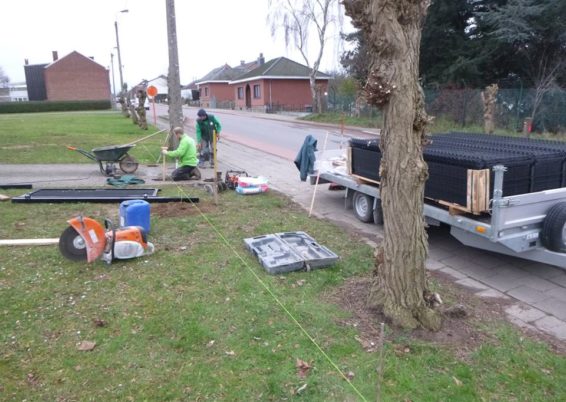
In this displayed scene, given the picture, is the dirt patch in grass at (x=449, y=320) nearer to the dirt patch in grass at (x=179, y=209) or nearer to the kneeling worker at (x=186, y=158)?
the dirt patch in grass at (x=179, y=209)

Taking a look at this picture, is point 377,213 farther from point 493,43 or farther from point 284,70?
point 284,70

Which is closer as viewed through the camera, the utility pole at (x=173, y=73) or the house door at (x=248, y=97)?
the utility pole at (x=173, y=73)

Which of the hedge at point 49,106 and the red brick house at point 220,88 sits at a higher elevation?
the red brick house at point 220,88

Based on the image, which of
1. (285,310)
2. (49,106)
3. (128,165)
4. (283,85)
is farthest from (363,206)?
(49,106)

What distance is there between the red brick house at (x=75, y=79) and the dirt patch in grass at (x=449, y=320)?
80.5m

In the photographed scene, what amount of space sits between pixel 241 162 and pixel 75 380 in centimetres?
1189

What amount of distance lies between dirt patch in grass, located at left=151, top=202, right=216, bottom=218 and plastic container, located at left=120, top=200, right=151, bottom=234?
4.25ft

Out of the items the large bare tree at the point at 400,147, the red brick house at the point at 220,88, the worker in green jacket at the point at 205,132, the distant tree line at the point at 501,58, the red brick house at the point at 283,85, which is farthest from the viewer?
the red brick house at the point at 220,88

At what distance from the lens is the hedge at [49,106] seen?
57.0 m

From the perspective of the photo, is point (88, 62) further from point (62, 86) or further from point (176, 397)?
point (176, 397)


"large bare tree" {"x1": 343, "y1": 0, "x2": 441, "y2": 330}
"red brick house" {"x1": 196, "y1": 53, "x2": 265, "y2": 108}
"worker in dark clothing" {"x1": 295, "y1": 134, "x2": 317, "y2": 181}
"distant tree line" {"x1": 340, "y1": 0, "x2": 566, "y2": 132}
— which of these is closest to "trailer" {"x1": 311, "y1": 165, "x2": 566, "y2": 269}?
"large bare tree" {"x1": 343, "y1": 0, "x2": 441, "y2": 330}

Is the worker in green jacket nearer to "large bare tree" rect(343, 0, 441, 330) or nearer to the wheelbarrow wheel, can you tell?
the wheelbarrow wheel

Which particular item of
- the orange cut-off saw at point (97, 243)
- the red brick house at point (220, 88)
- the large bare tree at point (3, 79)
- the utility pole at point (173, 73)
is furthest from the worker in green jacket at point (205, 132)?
the large bare tree at point (3, 79)

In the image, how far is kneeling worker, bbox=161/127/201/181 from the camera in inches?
422
